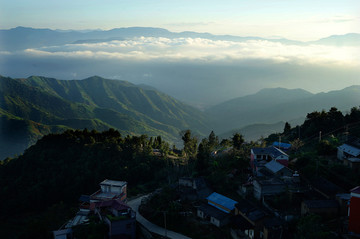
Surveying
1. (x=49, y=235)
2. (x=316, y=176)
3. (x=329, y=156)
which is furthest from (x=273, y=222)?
(x=49, y=235)

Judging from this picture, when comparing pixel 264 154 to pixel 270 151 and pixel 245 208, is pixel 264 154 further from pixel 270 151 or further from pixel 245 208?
pixel 245 208

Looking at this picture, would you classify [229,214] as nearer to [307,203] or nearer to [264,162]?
[307,203]

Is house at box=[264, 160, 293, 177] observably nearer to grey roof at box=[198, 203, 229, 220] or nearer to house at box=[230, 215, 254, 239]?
grey roof at box=[198, 203, 229, 220]

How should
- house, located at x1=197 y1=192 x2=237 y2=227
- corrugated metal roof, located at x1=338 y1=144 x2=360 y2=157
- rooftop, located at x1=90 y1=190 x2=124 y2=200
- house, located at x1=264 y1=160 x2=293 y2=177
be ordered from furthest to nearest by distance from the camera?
rooftop, located at x1=90 y1=190 x2=124 y2=200, corrugated metal roof, located at x1=338 y1=144 x2=360 y2=157, house, located at x1=264 y1=160 x2=293 y2=177, house, located at x1=197 y1=192 x2=237 y2=227

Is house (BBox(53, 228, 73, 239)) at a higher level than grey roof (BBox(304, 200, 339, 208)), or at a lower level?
lower

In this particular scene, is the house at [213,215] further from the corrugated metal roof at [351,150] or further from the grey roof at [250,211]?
the corrugated metal roof at [351,150]

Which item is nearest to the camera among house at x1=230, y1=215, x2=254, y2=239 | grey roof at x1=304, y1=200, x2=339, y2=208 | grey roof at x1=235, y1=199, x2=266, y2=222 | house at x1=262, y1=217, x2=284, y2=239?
house at x1=262, y1=217, x2=284, y2=239

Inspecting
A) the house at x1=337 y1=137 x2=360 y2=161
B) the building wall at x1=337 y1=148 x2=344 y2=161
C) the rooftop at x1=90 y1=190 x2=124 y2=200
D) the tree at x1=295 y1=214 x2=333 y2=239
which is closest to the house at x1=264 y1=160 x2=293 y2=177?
the house at x1=337 y1=137 x2=360 y2=161

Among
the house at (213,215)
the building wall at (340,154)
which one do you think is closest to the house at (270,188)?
the house at (213,215)

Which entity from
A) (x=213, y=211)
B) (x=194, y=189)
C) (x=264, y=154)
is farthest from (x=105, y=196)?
(x=264, y=154)
